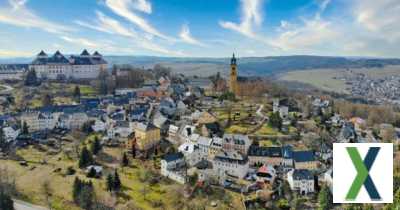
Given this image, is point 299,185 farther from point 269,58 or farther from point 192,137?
point 269,58

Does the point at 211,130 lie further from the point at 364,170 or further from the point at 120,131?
the point at 364,170

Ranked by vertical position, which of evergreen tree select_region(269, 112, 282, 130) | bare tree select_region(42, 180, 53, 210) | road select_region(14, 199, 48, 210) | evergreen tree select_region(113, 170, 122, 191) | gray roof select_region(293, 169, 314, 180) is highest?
evergreen tree select_region(269, 112, 282, 130)

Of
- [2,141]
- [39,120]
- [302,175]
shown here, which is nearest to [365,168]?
[302,175]

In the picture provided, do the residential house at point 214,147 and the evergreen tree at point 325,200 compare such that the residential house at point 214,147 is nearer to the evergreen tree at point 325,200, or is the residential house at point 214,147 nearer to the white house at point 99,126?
the evergreen tree at point 325,200

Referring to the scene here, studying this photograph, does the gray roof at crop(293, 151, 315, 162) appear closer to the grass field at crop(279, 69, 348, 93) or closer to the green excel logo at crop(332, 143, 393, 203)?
the green excel logo at crop(332, 143, 393, 203)

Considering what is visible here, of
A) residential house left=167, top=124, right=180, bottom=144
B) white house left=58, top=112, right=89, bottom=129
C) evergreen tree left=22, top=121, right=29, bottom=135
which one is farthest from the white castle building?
residential house left=167, top=124, right=180, bottom=144

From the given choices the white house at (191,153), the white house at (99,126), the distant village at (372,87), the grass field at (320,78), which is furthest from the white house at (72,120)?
the grass field at (320,78)
